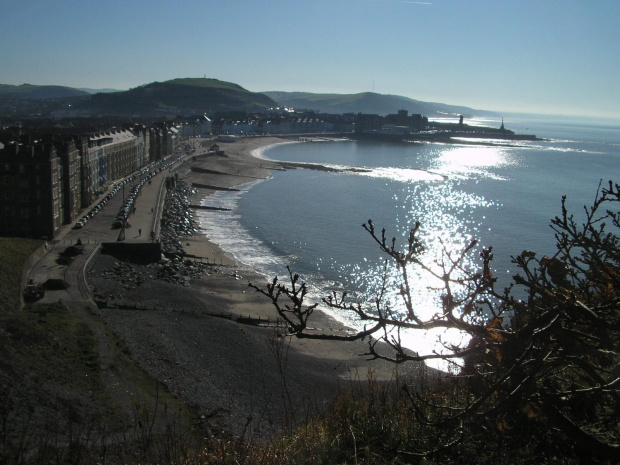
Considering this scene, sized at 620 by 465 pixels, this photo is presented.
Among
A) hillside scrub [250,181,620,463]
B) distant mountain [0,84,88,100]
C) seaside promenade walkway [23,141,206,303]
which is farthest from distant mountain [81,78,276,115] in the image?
hillside scrub [250,181,620,463]

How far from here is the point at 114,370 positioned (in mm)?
7613

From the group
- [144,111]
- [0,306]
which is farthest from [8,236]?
[144,111]

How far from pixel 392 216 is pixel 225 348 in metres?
15.3

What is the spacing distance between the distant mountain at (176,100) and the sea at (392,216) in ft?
191

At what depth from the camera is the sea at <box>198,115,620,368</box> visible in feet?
45.4

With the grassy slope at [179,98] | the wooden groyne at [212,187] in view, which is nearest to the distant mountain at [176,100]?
the grassy slope at [179,98]

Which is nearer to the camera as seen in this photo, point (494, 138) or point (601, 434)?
point (601, 434)

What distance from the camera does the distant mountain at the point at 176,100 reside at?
330 ft

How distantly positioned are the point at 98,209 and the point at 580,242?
17.5 meters

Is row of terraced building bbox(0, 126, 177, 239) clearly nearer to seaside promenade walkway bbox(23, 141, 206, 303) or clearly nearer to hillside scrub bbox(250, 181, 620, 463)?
seaside promenade walkway bbox(23, 141, 206, 303)

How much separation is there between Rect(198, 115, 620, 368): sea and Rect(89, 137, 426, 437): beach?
115cm

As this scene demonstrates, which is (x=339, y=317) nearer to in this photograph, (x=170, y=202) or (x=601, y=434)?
(x=601, y=434)

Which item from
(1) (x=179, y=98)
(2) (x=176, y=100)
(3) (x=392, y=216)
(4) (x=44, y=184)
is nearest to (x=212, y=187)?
(3) (x=392, y=216)

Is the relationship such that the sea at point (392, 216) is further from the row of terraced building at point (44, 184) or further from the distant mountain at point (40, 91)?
the distant mountain at point (40, 91)
